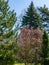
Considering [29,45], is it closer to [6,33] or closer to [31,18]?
[6,33]

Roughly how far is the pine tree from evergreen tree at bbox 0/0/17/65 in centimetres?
2170

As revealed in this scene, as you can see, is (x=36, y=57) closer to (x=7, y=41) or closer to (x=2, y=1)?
(x=7, y=41)

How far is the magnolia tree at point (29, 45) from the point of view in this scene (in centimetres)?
3634

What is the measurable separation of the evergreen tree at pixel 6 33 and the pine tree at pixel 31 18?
21703mm

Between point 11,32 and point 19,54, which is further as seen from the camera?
point 19,54

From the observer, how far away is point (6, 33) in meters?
32.6

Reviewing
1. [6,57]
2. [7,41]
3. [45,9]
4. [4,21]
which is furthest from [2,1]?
[45,9]

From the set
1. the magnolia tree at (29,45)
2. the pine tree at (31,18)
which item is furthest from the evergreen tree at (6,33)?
the pine tree at (31,18)

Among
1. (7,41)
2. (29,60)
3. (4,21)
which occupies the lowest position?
(29,60)

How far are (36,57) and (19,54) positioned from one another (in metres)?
2.82

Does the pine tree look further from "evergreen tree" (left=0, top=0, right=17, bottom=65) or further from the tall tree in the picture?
"evergreen tree" (left=0, top=0, right=17, bottom=65)

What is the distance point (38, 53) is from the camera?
36.8 m

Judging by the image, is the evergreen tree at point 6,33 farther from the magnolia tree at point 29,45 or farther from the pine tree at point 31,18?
the pine tree at point 31,18

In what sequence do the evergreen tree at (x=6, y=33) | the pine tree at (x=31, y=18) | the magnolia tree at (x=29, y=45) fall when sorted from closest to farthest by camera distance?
1. the evergreen tree at (x=6, y=33)
2. the magnolia tree at (x=29, y=45)
3. the pine tree at (x=31, y=18)
